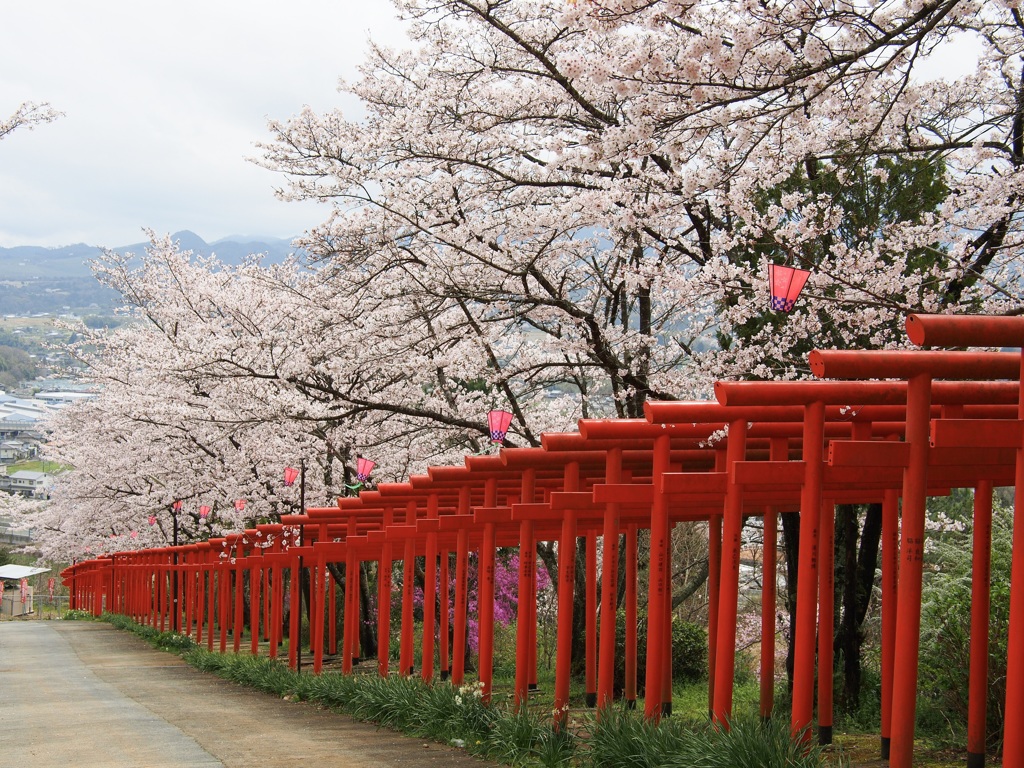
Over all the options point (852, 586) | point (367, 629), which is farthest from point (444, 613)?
point (367, 629)

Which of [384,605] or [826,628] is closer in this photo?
[826,628]

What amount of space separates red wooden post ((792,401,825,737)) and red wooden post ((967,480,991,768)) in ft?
3.28

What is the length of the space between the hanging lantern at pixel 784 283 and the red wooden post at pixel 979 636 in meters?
2.23

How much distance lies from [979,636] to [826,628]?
4.76 ft

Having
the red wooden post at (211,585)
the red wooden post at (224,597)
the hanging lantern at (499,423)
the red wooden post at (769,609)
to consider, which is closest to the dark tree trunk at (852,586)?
the red wooden post at (769,609)

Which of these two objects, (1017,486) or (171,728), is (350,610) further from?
(1017,486)

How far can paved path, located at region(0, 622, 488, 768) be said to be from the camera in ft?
26.6

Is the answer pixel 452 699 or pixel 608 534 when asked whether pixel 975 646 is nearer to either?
pixel 608 534

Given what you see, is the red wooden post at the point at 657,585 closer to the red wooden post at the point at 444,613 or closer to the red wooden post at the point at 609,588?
the red wooden post at the point at 609,588

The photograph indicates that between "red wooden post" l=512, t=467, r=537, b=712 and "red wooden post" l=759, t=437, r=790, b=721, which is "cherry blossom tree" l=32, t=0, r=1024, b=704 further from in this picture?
"red wooden post" l=512, t=467, r=537, b=712

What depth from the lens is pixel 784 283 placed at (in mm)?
7840

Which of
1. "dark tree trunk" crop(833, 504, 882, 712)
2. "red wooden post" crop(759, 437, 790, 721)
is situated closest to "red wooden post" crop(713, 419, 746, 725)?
"red wooden post" crop(759, 437, 790, 721)

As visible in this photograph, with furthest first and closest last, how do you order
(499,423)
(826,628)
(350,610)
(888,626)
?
(350,610) < (499,423) < (826,628) < (888,626)

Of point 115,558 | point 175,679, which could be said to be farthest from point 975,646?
point 115,558
